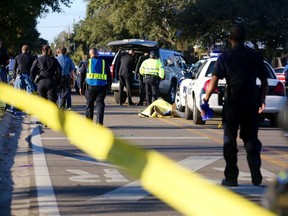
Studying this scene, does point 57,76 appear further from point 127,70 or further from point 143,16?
point 143,16

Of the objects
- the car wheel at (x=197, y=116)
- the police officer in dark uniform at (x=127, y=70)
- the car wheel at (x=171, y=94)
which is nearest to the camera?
the car wheel at (x=197, y=116)

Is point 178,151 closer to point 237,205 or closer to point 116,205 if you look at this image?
point 116,205

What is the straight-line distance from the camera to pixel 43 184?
8.77m

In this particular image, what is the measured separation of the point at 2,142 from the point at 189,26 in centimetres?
3737

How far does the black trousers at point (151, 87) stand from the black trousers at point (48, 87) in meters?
6.42

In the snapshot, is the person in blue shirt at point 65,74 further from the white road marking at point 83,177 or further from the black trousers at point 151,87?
the white road marking at point 83,177

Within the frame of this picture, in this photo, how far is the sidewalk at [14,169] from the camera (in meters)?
7.67

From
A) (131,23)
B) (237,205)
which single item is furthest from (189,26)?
(237,205)

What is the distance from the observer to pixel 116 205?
752 cm

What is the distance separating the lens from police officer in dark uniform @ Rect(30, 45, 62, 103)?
15711mm

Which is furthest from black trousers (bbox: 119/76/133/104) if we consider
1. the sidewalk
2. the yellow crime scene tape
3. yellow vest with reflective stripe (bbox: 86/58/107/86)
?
the yellow crime scene tape

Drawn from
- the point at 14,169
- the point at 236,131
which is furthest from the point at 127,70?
the point at 236,131

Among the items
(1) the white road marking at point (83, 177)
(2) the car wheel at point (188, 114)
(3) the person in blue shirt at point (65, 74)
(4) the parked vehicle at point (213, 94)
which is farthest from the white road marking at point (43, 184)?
(3) the person in blue shirt at point (65, 74)

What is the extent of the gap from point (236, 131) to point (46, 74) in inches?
306
